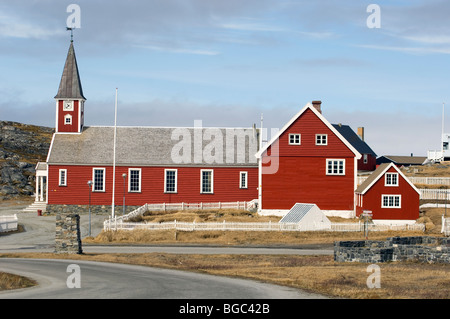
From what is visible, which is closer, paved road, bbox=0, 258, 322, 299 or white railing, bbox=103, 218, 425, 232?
paved road, bbox=0, 258, 322, 299

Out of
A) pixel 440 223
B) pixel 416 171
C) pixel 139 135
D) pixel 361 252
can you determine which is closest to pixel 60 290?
pixel 361 252

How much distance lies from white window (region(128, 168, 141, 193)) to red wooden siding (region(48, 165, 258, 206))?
314 mm

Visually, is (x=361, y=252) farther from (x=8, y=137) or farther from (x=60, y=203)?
(x=8, y=137)

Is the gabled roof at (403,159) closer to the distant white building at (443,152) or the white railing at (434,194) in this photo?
the distant white building at (443,152)

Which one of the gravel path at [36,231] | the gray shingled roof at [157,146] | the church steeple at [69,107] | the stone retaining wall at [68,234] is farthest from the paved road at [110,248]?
the church steeple at [69,107]

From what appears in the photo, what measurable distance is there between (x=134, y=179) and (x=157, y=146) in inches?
172

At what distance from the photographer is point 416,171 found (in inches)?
3219

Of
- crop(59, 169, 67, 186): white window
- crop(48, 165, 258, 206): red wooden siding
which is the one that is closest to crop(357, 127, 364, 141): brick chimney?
crop(48, 165, 258, 206): red wooden siding

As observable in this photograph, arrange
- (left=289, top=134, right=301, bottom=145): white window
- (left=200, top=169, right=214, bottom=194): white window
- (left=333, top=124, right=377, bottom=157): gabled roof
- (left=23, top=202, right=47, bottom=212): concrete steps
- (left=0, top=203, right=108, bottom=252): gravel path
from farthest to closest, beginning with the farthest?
1. (left=333, top=124, right=377, bottom=157): gabled roof
2. (left=23, top=202, right=47, bottom=212): concrete steps
3. (left=200, top=169, right=214, bottom=194): white window
4. (left=289, top=134, right=301, bottom=145): white window
5. (left=0, top=203, right=108, bottom=252): gravel path

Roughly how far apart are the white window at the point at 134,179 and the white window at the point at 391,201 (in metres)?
24.3

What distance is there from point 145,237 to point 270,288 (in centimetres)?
2649

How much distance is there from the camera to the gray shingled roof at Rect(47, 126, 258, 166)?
220ft

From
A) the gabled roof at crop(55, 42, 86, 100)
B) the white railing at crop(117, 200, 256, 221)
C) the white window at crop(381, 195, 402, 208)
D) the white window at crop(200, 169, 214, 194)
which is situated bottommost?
the white railing at crop(117, 200, 256, 221)

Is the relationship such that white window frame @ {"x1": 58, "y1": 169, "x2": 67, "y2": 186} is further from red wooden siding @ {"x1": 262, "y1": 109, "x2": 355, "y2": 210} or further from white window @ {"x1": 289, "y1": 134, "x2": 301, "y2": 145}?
white window @ {"x1": 289, "y1": 134, "x2": 301, "y2": 145}
